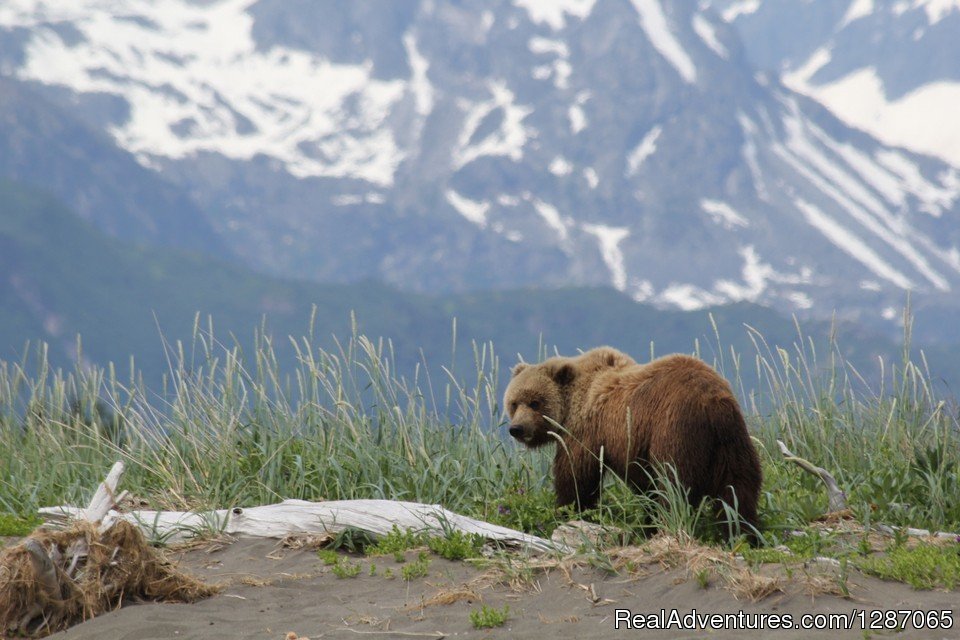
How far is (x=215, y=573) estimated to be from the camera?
5781 millimetres

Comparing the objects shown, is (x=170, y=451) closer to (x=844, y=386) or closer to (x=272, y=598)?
(x=272, y=598)

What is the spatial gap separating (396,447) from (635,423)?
7.15 ft

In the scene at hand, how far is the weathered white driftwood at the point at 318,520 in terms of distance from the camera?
19.7 ft

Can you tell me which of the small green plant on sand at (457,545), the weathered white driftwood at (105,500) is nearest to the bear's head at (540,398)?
the small green plant on sand at (457,545)

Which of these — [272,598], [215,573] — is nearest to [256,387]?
[215,573]

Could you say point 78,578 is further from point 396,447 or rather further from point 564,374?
point 564,374

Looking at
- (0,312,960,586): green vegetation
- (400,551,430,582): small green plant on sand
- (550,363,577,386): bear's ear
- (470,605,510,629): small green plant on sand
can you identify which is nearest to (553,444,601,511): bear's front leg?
(0,312,960,586): green vegetation

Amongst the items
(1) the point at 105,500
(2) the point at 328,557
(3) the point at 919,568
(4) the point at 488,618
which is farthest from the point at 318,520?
(3) the point at 919,568

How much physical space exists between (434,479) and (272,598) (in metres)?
1.75

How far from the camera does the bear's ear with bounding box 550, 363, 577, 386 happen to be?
6.21 metres

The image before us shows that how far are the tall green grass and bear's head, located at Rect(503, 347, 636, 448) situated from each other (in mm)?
521

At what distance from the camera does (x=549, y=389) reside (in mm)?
6246

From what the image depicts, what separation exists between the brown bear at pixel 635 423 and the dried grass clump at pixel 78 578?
2051 millimetres

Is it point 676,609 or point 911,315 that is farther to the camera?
point 911,315
